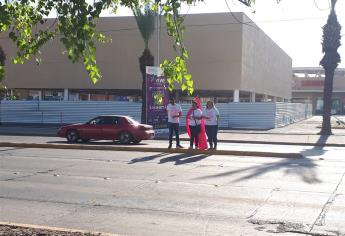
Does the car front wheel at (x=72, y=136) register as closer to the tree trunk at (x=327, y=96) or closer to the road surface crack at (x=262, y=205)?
the road surface crack at (x=262, y=205)

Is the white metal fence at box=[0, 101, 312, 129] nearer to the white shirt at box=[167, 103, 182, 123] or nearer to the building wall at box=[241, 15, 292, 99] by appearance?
the building wall at box=[241, 15, 292, 99]

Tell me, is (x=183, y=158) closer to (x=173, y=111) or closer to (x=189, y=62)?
(x=173, y=111)

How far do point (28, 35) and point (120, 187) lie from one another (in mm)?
5334

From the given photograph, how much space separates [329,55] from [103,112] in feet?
51.5

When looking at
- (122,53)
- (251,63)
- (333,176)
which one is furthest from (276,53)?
(333,176)

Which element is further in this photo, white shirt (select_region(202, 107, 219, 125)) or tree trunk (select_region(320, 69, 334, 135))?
tree trunk (select_region(320, 69, 334, 135))

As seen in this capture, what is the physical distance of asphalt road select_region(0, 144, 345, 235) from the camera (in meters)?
7.29

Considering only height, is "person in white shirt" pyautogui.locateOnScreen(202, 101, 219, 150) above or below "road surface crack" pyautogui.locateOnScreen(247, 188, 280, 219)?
above

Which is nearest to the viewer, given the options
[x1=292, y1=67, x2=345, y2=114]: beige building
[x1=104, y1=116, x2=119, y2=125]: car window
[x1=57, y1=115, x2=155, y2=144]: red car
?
[x1=57, y1=115, x2=155, y2=144]: red car

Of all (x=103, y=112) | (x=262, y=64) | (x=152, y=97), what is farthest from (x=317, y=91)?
(x=152, y=97)

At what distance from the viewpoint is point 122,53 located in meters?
48.6

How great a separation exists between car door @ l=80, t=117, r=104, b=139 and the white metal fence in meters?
13.8

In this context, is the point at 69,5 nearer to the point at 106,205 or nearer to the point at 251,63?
the point at 106,205

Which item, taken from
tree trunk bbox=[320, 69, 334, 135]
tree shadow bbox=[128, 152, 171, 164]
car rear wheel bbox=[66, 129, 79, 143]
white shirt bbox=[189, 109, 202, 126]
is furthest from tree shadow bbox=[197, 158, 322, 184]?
tree trunk bbox=[320, 69, 334, 135]
